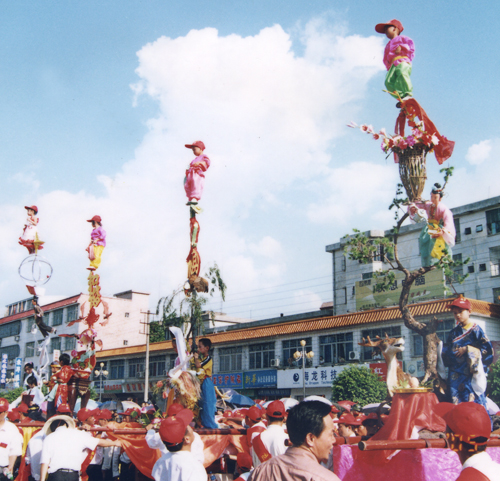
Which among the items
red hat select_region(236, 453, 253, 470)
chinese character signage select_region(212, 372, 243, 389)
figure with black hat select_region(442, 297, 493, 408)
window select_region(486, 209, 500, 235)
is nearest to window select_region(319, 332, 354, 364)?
chinese character signage select_region(212, 372, 243, 389)

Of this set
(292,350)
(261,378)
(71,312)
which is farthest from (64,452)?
(71,312)

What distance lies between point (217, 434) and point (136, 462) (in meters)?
1.08

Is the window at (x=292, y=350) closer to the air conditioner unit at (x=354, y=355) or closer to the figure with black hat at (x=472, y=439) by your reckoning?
the air conditioner unit at (x=354, y=355)

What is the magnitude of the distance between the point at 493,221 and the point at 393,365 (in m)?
26.6

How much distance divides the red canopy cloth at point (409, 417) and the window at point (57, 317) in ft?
156

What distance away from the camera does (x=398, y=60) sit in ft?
24.5

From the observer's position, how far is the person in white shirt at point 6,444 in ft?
20.0

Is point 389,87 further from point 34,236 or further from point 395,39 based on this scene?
point 34,236

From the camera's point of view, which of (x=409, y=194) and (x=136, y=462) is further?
(x=409, y=194)

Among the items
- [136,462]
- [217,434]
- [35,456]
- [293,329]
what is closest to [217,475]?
[217,434]

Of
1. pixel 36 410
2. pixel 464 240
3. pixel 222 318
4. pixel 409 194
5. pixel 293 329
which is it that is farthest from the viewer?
pixel 222 318

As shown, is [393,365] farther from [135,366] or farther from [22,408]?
[135,366]

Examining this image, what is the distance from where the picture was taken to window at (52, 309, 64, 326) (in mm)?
49594

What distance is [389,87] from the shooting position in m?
7.52
